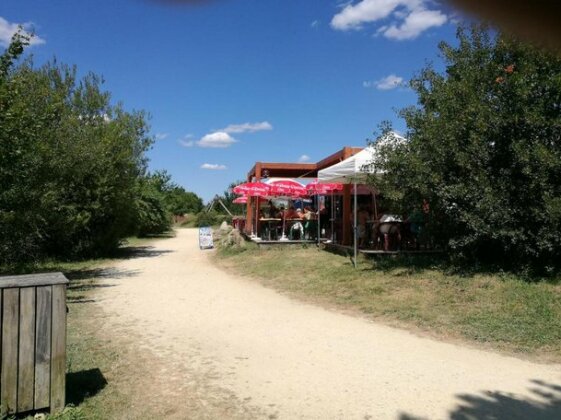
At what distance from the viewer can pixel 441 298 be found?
8898 millimetres

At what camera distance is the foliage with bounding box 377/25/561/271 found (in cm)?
904

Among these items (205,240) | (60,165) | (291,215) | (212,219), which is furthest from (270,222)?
(212,219)

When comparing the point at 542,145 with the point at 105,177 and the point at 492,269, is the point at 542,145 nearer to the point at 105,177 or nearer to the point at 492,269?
the point at 492,269

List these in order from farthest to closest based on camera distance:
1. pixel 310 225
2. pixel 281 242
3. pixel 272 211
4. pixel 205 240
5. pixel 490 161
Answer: pixel 205 240
pixel 272 211
pixel 310 225
pixel 281 242
pixel 490 161

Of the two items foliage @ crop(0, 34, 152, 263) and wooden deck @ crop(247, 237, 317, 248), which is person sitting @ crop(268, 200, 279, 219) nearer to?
wooden deck @ crop(247, 237, 317, 248)

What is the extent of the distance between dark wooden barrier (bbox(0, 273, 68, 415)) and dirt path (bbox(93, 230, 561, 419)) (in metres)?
0.88

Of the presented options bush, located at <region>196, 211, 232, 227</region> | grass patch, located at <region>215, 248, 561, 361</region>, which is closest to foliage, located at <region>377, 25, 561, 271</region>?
grass patch, located at <region>215, 248, 561, 361</region>

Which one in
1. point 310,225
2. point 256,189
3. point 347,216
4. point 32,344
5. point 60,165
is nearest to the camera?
point 32,344

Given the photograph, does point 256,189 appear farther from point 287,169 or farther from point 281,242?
point 287,169

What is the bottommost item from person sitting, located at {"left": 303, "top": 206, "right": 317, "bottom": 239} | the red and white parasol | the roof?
person sitting, located at {"left": 303, "top": 206, "right": 317, "bottom": 239}

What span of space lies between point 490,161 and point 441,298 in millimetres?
3025

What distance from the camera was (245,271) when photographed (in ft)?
48.0

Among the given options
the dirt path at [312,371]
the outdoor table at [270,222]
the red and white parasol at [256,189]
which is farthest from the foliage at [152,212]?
the dirt path at [312,371]

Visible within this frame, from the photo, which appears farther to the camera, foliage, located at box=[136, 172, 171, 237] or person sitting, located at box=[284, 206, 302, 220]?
foliage, located at box=[136, 172, 171, 237]
